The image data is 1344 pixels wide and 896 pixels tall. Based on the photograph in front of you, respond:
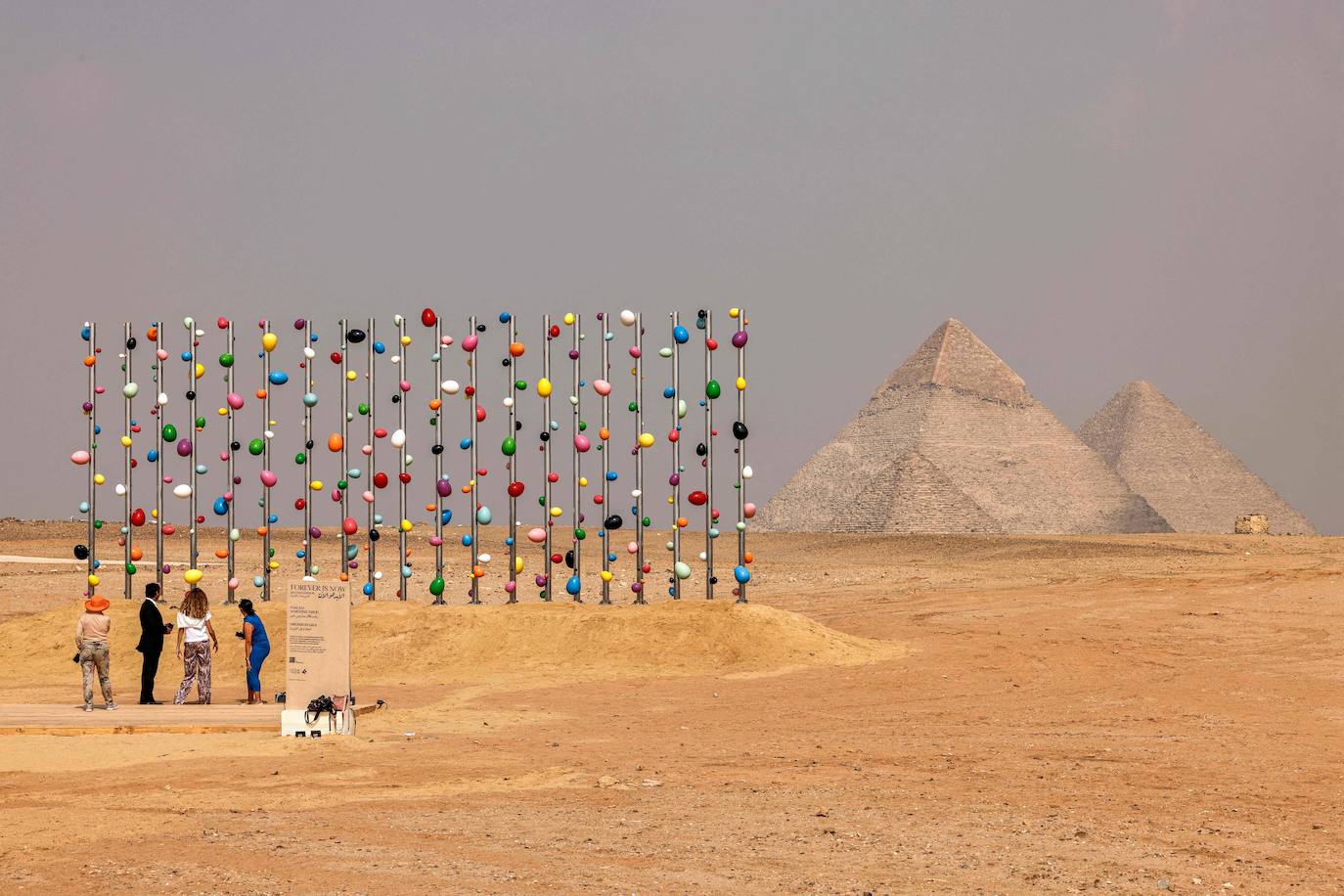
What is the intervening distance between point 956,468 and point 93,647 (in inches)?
3603

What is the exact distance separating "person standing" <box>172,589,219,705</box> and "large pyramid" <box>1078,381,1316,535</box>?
105236mm

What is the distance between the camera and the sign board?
14539 mm

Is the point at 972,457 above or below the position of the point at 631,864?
above

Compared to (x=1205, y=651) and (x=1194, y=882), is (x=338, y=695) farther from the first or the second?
(x=1205, y=651)

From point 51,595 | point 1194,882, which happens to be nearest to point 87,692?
point 1194,882

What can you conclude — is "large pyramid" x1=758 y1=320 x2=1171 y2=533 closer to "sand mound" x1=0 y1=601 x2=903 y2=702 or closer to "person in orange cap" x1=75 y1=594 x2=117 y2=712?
"sand mound" x1=0 y1=601 x2=903 y2=702

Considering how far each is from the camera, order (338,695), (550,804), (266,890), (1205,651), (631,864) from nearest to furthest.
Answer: (266,890), (631,864), (550,804), (338,695), (1205,651)

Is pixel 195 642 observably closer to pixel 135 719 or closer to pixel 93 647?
pixel 93 647

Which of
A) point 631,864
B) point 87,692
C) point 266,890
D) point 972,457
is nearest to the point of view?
point 266,890

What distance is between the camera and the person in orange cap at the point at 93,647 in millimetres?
16328

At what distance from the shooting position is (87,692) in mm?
16500

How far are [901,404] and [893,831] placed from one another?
351ft

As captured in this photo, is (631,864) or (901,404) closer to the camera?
(631,864)

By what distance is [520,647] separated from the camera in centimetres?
2105
